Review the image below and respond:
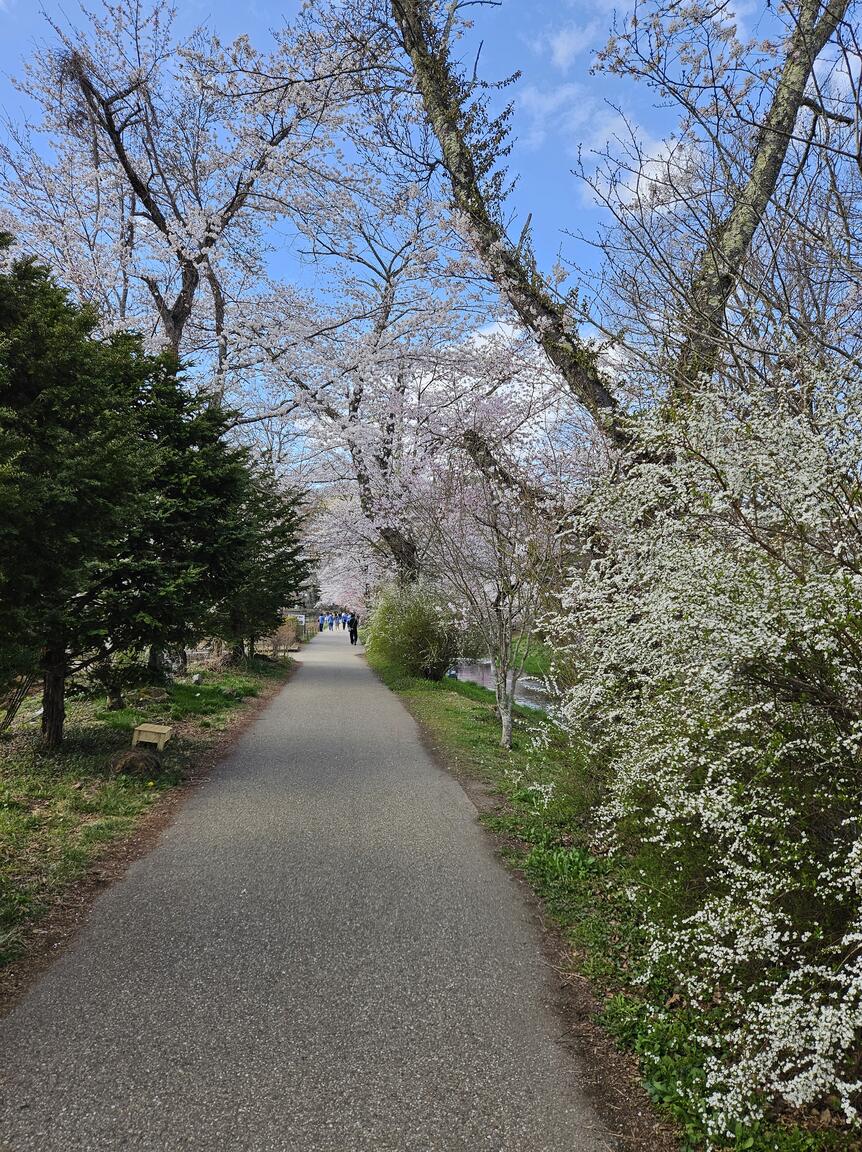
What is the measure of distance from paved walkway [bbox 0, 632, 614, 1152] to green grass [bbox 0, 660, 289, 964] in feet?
1.27

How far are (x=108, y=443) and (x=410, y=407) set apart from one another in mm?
11775

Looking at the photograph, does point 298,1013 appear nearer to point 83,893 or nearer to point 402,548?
point 83,893

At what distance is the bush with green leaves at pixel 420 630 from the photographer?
567 inches

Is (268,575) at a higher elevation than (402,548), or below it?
below

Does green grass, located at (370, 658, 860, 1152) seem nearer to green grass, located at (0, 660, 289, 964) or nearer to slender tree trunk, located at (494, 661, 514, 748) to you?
slender tree trunk, located at (494, 661, 514, 748)

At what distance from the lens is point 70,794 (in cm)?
546

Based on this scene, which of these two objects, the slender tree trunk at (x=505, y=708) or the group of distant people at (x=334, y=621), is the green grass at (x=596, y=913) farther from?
the group of distant people at (x=334, y=621)

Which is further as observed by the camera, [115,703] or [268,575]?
[268,575]

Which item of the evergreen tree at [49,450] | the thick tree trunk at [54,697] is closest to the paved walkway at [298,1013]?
the evergreen tree at [49,450]

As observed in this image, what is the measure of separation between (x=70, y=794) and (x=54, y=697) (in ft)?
5.23

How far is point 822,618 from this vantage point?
2.27 meters

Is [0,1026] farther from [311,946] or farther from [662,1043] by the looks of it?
[662,1043]

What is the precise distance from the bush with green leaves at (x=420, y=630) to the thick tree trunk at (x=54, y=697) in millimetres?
7907

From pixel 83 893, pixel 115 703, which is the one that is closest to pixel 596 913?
pixel 83 893
